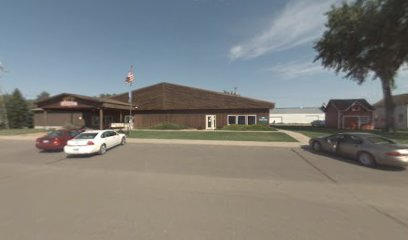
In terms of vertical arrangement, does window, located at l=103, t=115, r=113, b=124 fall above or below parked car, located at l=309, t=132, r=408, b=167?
above

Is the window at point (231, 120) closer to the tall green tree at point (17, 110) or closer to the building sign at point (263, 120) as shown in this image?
the building sign at point (263, 120)

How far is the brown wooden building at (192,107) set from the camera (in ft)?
111

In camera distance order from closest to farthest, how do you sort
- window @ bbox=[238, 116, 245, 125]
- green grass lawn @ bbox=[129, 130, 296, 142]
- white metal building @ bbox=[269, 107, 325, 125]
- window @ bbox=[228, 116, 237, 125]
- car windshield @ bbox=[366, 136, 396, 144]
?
car windshield @ bbox=[366, 136, 396, 144], green grass lawn @ bbox=[129, 130, 296, 142], window @ bbox=[238, 116, 245, 125], window @ bbox=[228, 116, 237, 125], white metal building @ bbox=[269, 107, 325, 125]

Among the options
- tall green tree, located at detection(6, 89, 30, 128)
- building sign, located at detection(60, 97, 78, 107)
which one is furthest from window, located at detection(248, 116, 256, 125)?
tall green tree, located at detection(6, 89, 30, 128)

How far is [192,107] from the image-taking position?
117 ft

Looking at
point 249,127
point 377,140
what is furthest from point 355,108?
point 377,140

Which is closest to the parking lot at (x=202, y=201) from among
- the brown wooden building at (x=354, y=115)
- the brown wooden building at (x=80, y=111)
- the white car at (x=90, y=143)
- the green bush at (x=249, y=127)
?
the white car at (x=90, y=143)

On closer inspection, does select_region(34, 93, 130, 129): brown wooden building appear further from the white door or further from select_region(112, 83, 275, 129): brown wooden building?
the white door

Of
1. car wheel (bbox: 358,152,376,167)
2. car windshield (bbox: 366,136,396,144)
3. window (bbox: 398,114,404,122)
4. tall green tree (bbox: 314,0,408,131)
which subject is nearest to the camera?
car wheel (bbox: 358,152,376,167)

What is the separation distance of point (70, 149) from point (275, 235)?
1245 cm

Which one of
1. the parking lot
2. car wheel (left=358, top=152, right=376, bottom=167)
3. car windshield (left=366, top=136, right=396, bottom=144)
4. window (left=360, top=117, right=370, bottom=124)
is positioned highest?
window (left=360, top=117, right=370, bottom=124)

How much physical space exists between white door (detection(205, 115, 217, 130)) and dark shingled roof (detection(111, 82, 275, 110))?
4.32 ft

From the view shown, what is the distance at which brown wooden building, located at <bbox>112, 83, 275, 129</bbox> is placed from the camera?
3381 cm

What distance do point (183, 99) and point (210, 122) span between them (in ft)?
15.5
